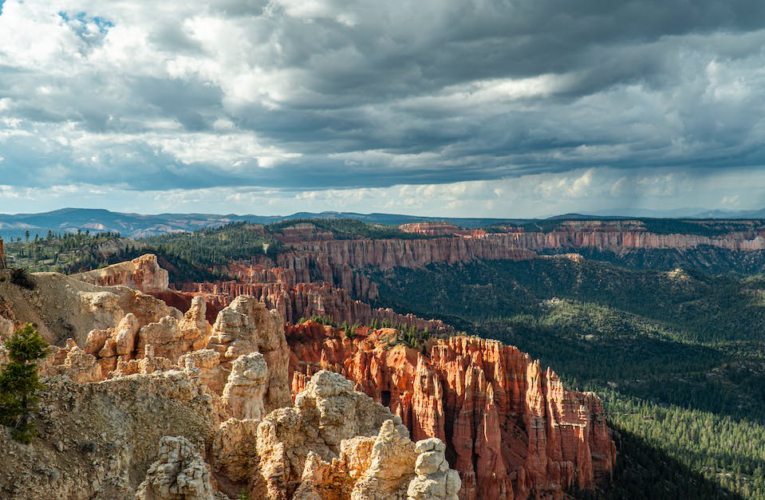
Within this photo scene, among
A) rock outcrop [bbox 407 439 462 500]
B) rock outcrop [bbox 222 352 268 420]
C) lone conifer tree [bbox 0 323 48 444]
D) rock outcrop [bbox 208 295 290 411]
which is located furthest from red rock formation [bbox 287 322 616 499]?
lone conifer tree [bbox 0 323 48 444]

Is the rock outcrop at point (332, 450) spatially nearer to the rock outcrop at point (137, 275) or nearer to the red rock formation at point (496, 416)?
the red rock formation at point (496, 416)

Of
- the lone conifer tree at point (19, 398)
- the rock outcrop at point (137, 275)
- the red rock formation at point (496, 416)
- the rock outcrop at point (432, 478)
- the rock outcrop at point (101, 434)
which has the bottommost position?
the red rock formation at point (496, 416)

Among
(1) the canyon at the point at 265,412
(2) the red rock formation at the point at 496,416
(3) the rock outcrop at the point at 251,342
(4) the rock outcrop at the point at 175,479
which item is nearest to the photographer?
(4) the rock outcrop at the point at 175,479

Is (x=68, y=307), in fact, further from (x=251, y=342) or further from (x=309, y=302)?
(x=309, y=302)

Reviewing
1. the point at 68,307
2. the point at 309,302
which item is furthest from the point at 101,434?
the point at 309,302

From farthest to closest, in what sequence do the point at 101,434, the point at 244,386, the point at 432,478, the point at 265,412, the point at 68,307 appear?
the point at 68,307
the point at 265,412
the point at 244,386
the point at 432,478
the point at 101,434

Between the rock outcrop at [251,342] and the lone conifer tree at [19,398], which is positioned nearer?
the lone conifer tree at [19,398]

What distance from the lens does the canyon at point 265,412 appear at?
1443 cm

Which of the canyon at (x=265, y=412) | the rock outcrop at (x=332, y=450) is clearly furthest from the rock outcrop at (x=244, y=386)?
the rock outcrop at (x=332, y=450)

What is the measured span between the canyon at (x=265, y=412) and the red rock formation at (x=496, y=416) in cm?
16

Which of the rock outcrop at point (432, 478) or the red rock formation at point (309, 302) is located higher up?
the rock outcrop at point (432, 478)

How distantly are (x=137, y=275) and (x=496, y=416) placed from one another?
5252 cm

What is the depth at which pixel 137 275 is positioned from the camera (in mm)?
80562

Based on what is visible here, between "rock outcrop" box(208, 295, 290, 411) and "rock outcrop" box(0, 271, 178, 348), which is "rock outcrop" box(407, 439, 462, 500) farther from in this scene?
"rock outcrop" box(0, 271, 178, 348)
